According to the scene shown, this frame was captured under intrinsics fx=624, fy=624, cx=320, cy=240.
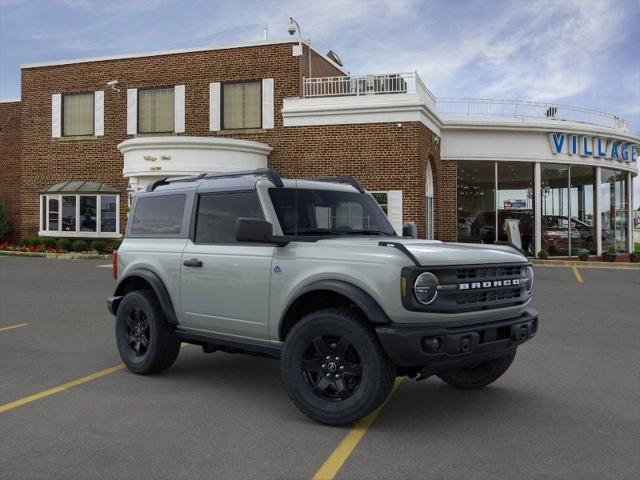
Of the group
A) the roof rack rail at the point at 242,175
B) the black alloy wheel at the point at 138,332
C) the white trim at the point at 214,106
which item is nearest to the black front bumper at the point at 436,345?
the roof rack rail at the point at 242,175

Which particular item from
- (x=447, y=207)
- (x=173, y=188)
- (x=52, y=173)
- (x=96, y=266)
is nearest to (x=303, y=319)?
(x=173, y=188)

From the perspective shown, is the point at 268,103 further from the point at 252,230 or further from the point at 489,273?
the point at 489,273

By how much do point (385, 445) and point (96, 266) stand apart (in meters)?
17.4

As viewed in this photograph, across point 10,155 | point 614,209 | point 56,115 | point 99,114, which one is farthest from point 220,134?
point 614,209

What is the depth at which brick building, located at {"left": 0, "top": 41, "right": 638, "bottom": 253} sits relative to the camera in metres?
21.3

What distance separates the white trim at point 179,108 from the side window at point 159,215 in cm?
1843

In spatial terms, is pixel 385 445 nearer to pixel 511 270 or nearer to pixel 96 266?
pixel 511 270

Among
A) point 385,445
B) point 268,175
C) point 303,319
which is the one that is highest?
point 268,175

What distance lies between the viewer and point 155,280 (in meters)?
6.17

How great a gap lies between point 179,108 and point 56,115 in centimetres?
598

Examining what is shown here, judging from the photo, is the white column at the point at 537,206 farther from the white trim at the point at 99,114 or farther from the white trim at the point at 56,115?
the white trim at the point at 56,115

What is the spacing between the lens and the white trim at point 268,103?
23.1m

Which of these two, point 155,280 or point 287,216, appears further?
point 155,280

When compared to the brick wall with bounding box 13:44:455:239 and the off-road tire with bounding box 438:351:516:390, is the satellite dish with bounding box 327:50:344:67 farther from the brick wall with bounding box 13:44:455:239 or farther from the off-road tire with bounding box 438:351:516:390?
the off-road tire with bounding box 438:351:516:390
